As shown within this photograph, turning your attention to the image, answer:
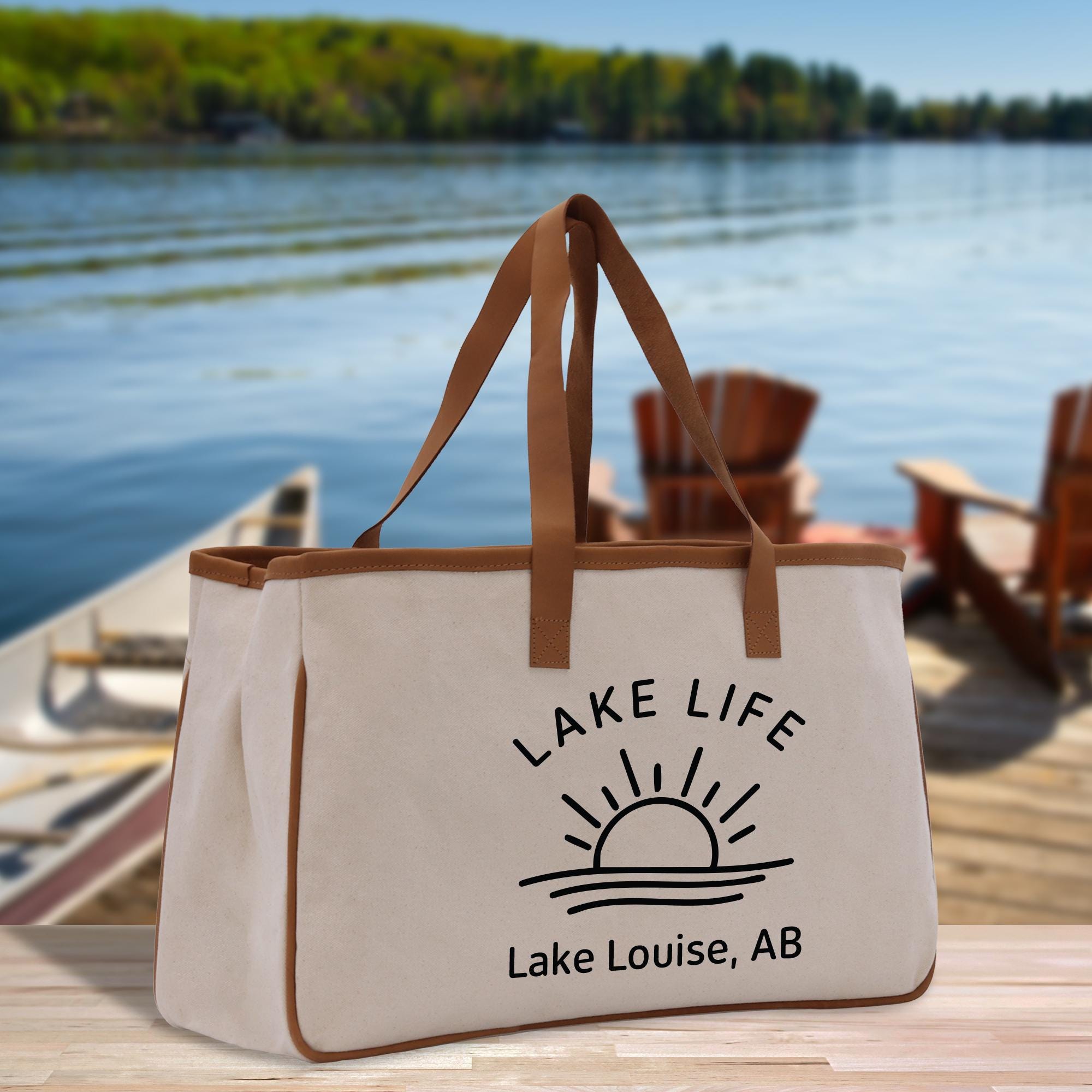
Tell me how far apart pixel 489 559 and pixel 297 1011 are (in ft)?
0.96

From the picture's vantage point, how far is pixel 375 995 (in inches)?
26.7

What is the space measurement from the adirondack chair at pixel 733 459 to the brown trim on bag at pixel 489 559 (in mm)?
2402

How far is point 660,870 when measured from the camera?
0.71 m

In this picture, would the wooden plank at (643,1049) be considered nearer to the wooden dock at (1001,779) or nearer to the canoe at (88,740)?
the wooden dock at (1001,779)

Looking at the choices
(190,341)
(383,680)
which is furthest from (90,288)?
(383,680)

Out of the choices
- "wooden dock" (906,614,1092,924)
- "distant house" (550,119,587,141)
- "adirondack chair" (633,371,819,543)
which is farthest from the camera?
"distant house" (550,119,587,141)

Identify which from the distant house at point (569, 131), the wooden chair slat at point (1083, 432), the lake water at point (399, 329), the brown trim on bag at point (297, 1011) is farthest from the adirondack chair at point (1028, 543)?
the distant house at point (569, 131)

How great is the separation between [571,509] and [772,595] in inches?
5.6

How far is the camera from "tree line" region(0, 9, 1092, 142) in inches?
668

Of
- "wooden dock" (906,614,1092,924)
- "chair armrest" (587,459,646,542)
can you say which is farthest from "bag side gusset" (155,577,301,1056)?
"chair armrest" (587,459,646,542)

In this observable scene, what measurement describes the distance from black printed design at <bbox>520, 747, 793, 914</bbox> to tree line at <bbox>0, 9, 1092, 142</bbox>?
52.7 ft

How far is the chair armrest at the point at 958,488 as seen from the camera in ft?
10.4

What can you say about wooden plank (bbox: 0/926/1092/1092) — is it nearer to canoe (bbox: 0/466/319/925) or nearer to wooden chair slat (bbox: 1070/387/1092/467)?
canoe (bbox: 0/466/319/925)

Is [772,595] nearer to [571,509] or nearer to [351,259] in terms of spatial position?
[571,509]
